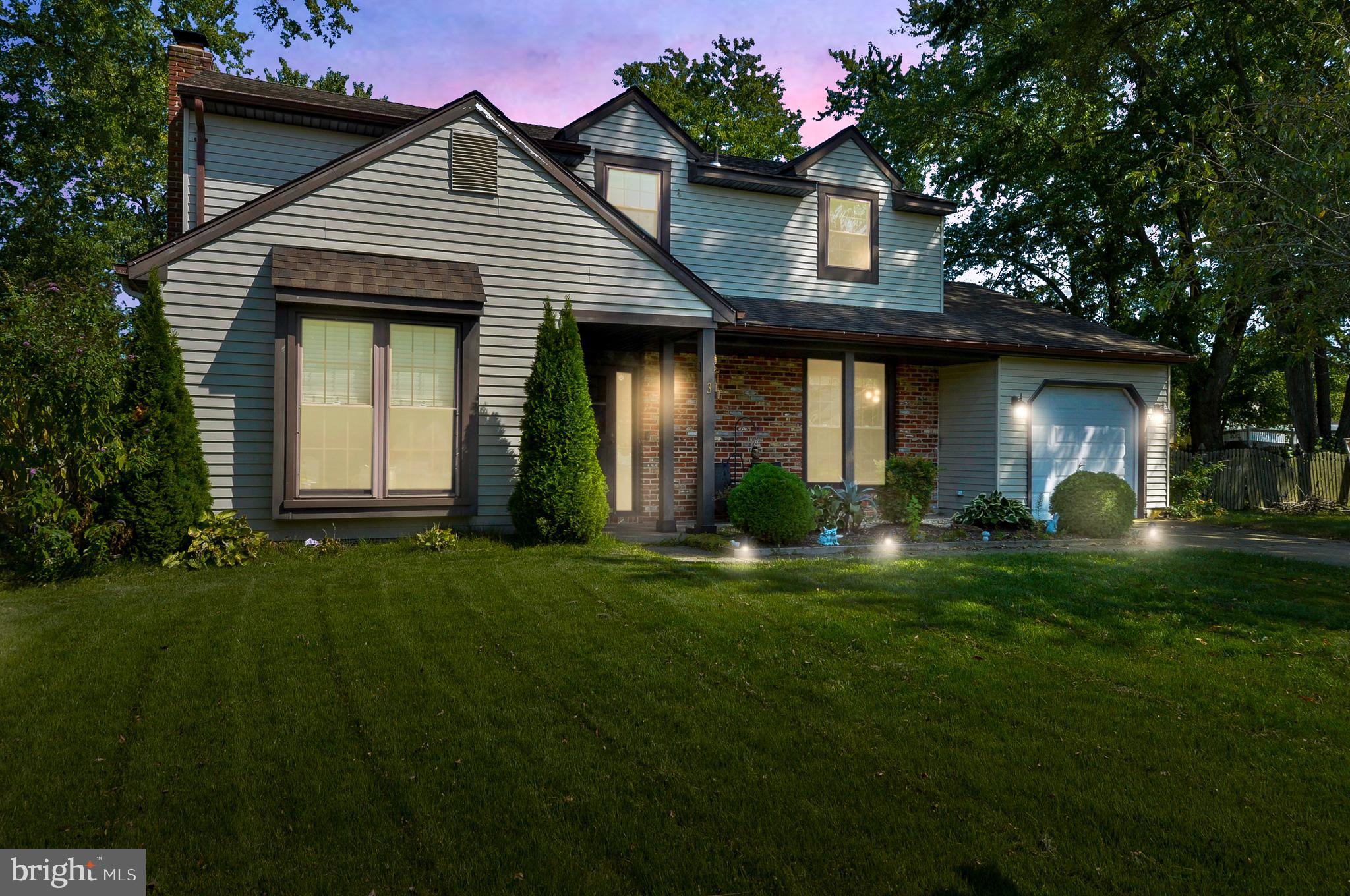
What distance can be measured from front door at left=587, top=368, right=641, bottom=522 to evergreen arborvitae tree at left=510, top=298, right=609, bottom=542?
9.38ft

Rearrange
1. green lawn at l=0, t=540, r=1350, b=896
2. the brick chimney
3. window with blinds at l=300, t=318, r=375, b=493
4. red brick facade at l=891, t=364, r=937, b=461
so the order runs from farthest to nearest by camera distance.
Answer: red brick facade at l=891, t=364, r=937, b=461, the brick chimney, window with blinds at l=300, t=318, r=375, b=493, green lawn at l=0, t=540, r=1350, b=896

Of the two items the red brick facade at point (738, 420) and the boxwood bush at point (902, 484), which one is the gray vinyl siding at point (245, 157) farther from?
the boxwood bush at point (902, 484)

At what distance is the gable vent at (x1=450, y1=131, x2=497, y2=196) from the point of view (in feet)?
32.6

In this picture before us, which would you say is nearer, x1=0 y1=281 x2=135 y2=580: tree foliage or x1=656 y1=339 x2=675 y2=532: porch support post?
x1=0 y1=281 x2=135 y2=580: tree foliage

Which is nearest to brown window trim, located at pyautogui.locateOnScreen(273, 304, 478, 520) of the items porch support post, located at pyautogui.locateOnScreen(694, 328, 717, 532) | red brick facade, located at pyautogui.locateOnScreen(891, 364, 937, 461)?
porch support post, located at pyautogui.locateOnScreen(694, 328, 717, 532)

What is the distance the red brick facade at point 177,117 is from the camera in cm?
1134

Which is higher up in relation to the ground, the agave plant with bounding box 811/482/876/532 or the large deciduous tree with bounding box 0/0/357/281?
the large deciduous tree with bounding box 0/0/357/281

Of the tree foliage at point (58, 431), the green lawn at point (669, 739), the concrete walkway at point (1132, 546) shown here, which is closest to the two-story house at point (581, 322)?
the tree foliage at point (58, 431)

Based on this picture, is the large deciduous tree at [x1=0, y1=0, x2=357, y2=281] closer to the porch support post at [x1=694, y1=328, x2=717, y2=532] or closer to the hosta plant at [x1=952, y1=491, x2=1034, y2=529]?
the porch support post at [x1=694, y1=328, x2=717, y2=532]

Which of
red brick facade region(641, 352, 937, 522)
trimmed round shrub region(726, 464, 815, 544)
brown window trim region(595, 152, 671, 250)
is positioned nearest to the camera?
trimmed round shrub region(726, 464, 815, 544)

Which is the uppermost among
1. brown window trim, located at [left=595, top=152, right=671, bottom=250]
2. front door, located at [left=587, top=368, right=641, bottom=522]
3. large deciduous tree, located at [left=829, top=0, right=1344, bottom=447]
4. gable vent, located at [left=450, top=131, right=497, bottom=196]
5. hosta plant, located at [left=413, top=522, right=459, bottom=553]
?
large deciduous tree, located at [left=829, top=0, right=1344, bottom=447]

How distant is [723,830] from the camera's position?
298 centimetres

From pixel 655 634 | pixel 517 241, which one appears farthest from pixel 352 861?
pixel 517 241

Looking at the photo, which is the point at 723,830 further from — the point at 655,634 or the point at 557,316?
the point at 557,316
